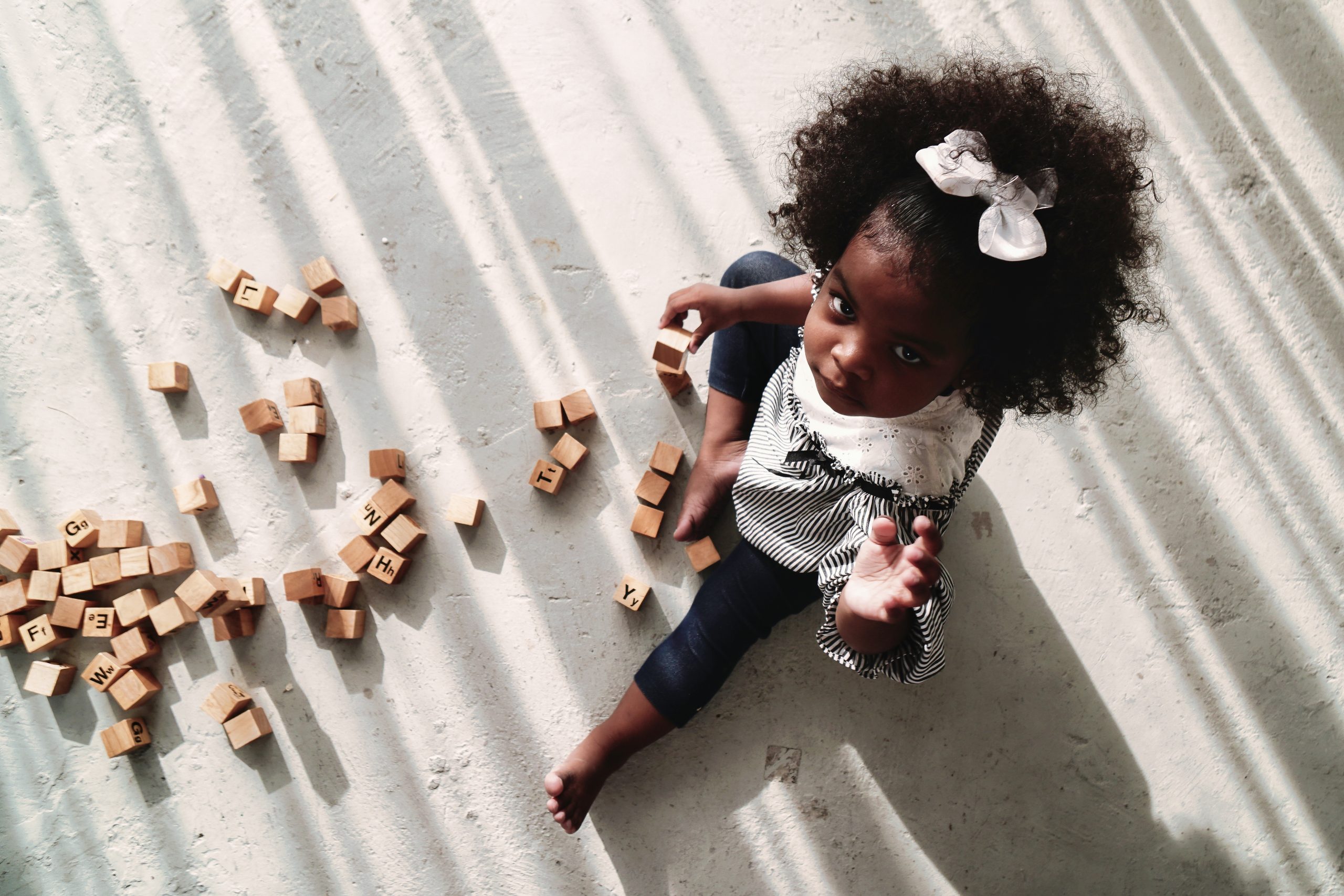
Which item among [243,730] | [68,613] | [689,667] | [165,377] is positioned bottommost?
[689,667]

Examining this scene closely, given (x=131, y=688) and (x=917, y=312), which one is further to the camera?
(x=131, y=688)

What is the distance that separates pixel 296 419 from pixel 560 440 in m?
0.37

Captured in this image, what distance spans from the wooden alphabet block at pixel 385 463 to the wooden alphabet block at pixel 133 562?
32 cm

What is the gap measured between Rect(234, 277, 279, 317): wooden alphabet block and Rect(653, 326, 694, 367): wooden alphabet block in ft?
1.85

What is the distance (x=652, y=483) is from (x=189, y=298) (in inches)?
28.7

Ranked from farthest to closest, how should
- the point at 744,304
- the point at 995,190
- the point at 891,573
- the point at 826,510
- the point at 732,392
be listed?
the point at 732,392, the point at 744,304, the point at 826,510, the point at 891,573, the point at 995,190

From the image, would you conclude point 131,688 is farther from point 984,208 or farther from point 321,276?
point 984,208

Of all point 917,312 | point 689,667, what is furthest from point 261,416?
point 917,312

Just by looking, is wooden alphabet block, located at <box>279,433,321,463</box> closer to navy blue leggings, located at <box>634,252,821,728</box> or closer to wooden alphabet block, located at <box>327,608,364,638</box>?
wooden alphabet block, located at <box>327,608,364,638</box>

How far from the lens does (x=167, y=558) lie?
119cm

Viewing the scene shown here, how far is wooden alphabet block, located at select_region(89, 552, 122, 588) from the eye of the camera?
1182 mm

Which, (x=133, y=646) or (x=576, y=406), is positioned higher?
(x=133, y=646)

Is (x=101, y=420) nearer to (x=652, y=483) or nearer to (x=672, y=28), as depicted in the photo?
(x=652, y=483)

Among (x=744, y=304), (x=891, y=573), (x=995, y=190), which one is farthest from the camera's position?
(x=744, y=304)
